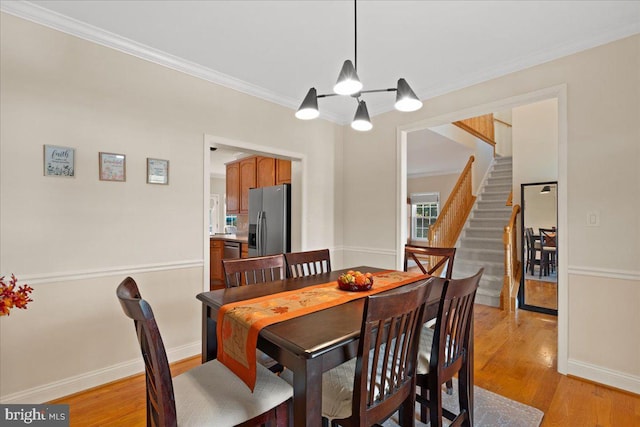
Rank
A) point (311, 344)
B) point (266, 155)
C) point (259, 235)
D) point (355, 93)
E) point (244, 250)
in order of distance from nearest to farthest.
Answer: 1. point (311, 344)
2. point (355, 93)
3. point (266, 155)
4. point (259, 235)
5. point (244, 250)

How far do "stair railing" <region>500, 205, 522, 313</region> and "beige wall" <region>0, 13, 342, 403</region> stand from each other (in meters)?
3.61

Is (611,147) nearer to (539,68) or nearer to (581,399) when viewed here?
(539,68)

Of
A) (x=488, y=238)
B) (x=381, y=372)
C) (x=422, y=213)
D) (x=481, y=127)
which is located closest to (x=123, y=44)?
(x=381, y=372)

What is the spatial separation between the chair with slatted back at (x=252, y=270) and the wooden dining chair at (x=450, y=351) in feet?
3.63

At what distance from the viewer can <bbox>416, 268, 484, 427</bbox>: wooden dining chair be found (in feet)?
4.51

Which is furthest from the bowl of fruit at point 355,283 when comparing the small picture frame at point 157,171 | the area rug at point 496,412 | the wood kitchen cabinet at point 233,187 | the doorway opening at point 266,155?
the wood kitchen cabinet at point 233,187

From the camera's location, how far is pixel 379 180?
3645 millimetres

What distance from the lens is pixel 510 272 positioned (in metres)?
3.85

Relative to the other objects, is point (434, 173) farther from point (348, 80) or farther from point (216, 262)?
point (348, 80)

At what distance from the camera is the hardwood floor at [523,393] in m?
1.83

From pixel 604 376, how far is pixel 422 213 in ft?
22.5

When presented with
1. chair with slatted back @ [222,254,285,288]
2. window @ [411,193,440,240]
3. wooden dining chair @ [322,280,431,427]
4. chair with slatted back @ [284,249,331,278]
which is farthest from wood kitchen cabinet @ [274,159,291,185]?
window @ [411,193,440,240]

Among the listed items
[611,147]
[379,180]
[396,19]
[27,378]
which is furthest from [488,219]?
[27,378]

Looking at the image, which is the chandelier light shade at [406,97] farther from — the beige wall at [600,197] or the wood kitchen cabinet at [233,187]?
the wood kitchen cabinet at [233,187]
